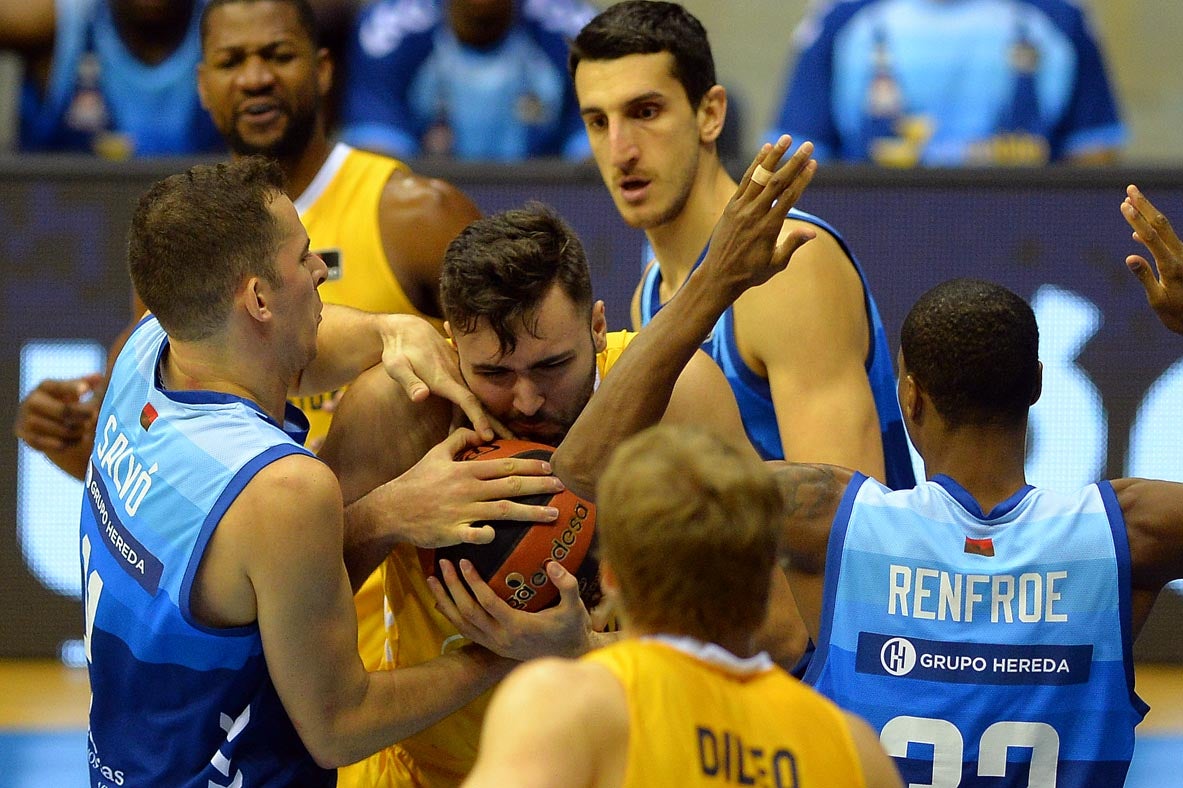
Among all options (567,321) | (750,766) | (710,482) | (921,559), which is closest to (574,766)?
(750,766)

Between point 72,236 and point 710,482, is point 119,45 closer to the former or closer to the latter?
point 72,236

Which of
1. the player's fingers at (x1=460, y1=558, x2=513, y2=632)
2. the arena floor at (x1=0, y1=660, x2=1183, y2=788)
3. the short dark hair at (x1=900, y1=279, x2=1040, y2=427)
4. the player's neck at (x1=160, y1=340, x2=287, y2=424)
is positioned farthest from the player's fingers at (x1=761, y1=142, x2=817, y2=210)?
the arena floor at (x1=0, y1=660, x2=1183, y2=788)

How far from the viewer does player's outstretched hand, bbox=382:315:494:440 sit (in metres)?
3.10

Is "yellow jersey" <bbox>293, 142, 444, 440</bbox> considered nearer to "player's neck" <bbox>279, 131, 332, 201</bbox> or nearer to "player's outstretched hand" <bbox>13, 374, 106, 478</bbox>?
"player's neck" <bbox>279, 131, 332, 201</bbox>

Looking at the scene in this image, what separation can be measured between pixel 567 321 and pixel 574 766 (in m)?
1.38

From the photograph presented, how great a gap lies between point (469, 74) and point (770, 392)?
13.2ft

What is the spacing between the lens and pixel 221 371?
289cm

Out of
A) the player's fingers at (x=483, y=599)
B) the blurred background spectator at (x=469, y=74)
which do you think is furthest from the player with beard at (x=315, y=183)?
the blurred background spectator at (x=469, y=74)

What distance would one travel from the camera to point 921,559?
285 centimetres

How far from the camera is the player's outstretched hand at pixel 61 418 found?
4297 mm

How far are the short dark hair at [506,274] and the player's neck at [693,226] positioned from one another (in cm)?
108

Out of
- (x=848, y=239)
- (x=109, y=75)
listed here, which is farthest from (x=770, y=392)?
(x=109, y=75)

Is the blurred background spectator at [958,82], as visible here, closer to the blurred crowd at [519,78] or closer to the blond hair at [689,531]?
the blurred crowd at [519,78]

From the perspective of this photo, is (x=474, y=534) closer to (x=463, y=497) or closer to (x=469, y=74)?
(x=463, y=497)
